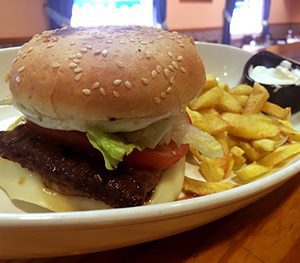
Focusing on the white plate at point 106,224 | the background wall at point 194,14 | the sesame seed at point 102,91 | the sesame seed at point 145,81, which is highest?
the sesame seed at point 145,81

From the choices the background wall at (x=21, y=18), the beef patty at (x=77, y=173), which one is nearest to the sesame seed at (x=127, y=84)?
the beef patty at (x=77, y=173)

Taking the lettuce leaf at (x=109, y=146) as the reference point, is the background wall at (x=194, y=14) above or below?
below

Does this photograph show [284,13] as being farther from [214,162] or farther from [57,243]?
[57,243]

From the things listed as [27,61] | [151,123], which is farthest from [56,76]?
[151,123]

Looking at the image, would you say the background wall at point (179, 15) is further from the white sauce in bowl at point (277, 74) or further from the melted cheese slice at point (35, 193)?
the melted cheese slice at point (35, 193)

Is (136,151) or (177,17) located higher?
(136,151)

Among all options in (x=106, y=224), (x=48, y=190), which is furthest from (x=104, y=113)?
(x=106, y=224)

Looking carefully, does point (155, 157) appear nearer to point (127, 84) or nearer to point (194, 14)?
point (127, 84)
